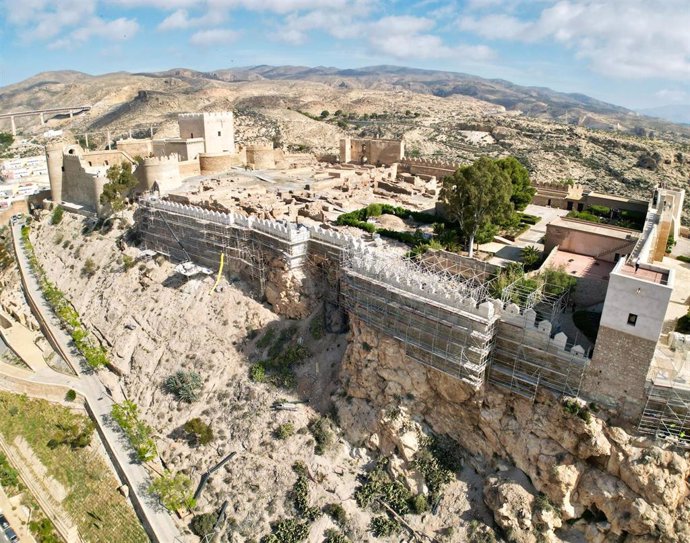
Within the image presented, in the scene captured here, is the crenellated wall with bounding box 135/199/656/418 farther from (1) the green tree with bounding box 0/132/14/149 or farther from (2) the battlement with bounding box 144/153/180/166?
(1) the green tree with bounding box 0/132/14/149

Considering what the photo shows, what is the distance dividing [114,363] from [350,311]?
13096 mm

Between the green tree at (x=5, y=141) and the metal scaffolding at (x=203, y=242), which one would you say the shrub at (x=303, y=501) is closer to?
the metal scaffolding at (x=203, y=242)

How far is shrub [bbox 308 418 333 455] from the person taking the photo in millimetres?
17656

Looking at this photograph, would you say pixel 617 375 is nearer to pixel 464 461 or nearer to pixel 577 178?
pixel 464 461

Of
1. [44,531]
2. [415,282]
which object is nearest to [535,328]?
[415,282]

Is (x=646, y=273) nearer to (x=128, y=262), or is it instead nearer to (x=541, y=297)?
(x=541, y=297)

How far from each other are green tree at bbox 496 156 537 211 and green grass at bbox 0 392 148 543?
74.7 feet

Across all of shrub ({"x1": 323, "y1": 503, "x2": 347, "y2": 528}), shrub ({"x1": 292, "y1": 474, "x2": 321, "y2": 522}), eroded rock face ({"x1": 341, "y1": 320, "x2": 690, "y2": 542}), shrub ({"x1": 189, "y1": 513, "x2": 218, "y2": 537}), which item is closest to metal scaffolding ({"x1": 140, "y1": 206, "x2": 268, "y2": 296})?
eroded rock face ({"x1": 341, "y1": 320, "x2": 690, "y2": 542})

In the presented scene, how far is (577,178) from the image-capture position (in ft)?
154

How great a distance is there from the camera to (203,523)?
16719 millimetres

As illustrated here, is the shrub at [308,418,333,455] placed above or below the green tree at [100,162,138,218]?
below

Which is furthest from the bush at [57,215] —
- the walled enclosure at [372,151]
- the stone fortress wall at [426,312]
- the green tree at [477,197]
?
the green tree at [477,197]

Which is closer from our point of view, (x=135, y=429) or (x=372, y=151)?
(x=135, y=429)

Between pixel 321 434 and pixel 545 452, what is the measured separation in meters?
7.70
